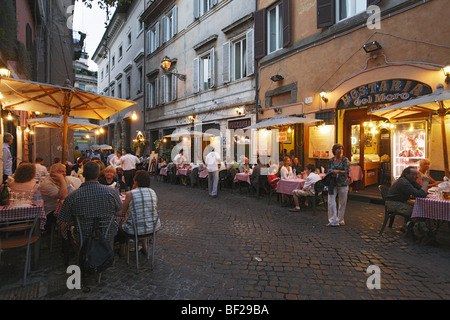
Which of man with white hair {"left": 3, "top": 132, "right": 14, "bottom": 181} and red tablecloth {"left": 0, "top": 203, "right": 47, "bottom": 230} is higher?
man with white hair {"left": 3, "top": 132, "right": 14, "bottom": 181}

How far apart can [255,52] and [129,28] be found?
17883 mm

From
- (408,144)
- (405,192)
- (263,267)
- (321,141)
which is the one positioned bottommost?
(263,267)

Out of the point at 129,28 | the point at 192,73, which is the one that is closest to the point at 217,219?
the point at 192,73

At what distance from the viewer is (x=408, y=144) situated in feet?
26.4

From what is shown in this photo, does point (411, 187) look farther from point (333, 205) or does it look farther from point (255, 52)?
point (255, 52)

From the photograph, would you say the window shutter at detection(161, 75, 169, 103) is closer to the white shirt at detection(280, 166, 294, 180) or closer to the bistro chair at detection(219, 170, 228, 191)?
the bistro chair at detection(219, 170, 228, 191)

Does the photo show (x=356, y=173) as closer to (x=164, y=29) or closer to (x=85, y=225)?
(x=85, y=225)

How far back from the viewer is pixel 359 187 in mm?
8844

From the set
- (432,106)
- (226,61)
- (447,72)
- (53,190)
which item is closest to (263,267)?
(53,190)

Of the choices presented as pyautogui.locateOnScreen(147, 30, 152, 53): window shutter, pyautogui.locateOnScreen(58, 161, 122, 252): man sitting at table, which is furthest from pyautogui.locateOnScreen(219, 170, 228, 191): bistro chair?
pyautogui.locateOnScreen(147, 30, 152, 53): window shutter

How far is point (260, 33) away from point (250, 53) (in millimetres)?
990

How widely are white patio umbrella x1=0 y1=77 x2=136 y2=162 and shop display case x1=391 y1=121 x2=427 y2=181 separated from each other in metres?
7.83

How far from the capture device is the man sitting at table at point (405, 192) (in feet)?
15.3

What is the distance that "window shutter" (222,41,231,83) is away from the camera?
13.2 metres
